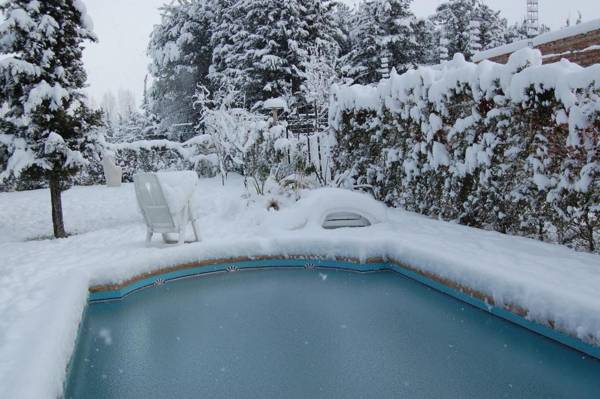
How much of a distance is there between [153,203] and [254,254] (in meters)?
1.35

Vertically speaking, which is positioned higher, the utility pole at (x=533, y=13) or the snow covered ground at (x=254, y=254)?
the utility pole at (x=533, y=13)

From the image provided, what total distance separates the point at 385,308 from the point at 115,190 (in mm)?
10313

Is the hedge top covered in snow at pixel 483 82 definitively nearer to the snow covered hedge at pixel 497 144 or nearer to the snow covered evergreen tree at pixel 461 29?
the snow covered hedge at pixel 497 144

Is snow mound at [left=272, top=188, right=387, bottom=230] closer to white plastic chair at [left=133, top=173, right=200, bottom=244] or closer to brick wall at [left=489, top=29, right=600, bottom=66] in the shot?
white plastic chair at [left=133, top=173, right=200, bottom=244]

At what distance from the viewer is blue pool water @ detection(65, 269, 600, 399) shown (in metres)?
2.90

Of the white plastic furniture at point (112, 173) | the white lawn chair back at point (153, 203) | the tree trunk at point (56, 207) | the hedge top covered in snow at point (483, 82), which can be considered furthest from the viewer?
the white plastic furniture at point (112, 173)

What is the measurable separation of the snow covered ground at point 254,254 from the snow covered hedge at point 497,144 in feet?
1.06

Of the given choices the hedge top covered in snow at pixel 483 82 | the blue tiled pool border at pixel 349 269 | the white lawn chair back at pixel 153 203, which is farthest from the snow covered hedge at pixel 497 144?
the white lawn chair back at pixel 153 203

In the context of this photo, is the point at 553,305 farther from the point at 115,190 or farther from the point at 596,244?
the point at 115,190

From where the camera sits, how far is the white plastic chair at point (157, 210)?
17.5ft

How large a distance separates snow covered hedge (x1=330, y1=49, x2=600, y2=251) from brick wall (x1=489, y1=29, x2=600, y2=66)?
259cm

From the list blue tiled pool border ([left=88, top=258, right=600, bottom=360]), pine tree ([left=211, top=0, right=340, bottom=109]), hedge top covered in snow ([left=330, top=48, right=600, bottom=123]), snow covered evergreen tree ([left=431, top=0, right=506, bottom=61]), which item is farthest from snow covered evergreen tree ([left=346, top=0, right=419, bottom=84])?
blue tiled pool border ([left=88, top=258, right=600, bottom=360])

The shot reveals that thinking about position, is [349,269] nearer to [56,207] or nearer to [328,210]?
[328,210]

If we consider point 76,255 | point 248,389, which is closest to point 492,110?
point 248,389
